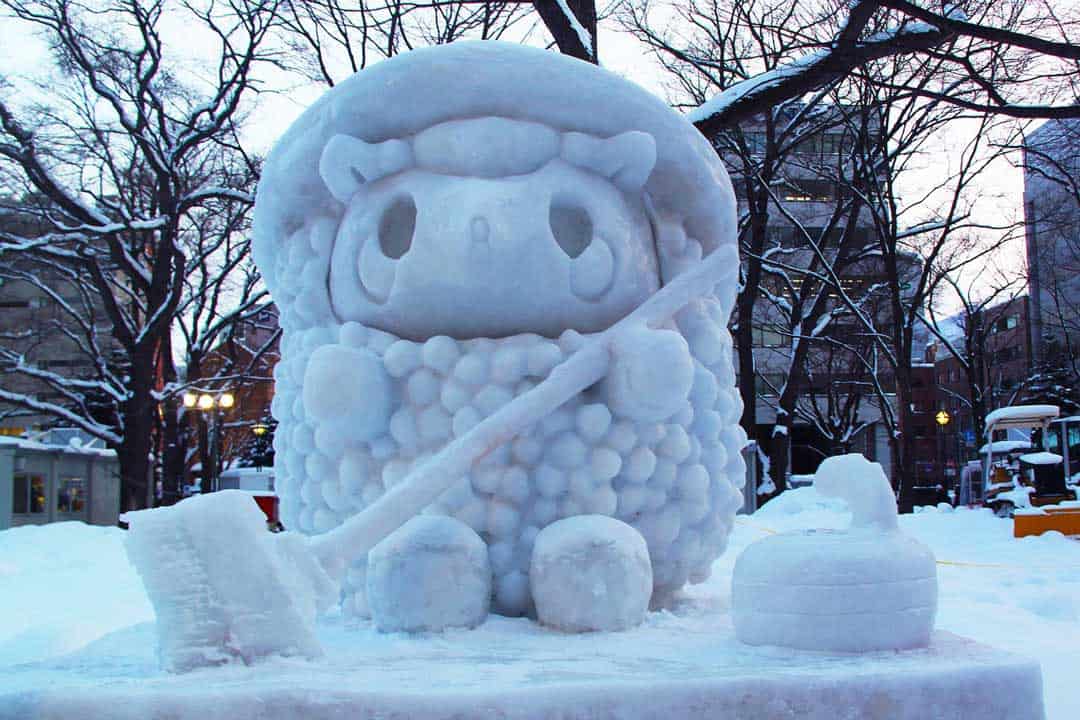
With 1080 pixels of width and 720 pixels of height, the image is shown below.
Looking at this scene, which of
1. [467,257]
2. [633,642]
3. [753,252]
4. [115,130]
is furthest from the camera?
[753,252]

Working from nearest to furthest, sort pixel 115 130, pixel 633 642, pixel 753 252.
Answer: pixel 633 642, pixel 115 130, pixel 753 252

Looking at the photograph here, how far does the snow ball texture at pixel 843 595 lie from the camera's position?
6.45 ft

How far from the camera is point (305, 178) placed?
9.09ft

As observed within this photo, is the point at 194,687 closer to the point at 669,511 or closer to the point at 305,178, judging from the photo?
the point at 669,511

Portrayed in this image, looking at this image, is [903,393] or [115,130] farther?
[903,393]

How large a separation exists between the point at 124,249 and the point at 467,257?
457 inches

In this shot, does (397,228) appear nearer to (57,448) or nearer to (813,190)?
(57,448)

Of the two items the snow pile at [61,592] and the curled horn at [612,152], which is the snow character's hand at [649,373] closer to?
the curled horn at [612,152]

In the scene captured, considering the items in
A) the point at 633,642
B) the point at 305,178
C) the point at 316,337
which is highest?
the point at 305,178

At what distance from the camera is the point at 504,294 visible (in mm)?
2523

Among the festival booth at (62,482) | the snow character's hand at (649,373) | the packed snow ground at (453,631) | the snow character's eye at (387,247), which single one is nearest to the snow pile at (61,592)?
the packed snow ground at (453,631)

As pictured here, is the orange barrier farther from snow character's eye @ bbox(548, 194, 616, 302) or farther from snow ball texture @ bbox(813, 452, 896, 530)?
snow character's eye @ bbox(548, 194, 616, 302)

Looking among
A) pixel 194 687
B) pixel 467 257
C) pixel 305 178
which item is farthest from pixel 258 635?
pixel 305 178

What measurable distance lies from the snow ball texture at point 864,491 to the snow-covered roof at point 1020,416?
11669mm
